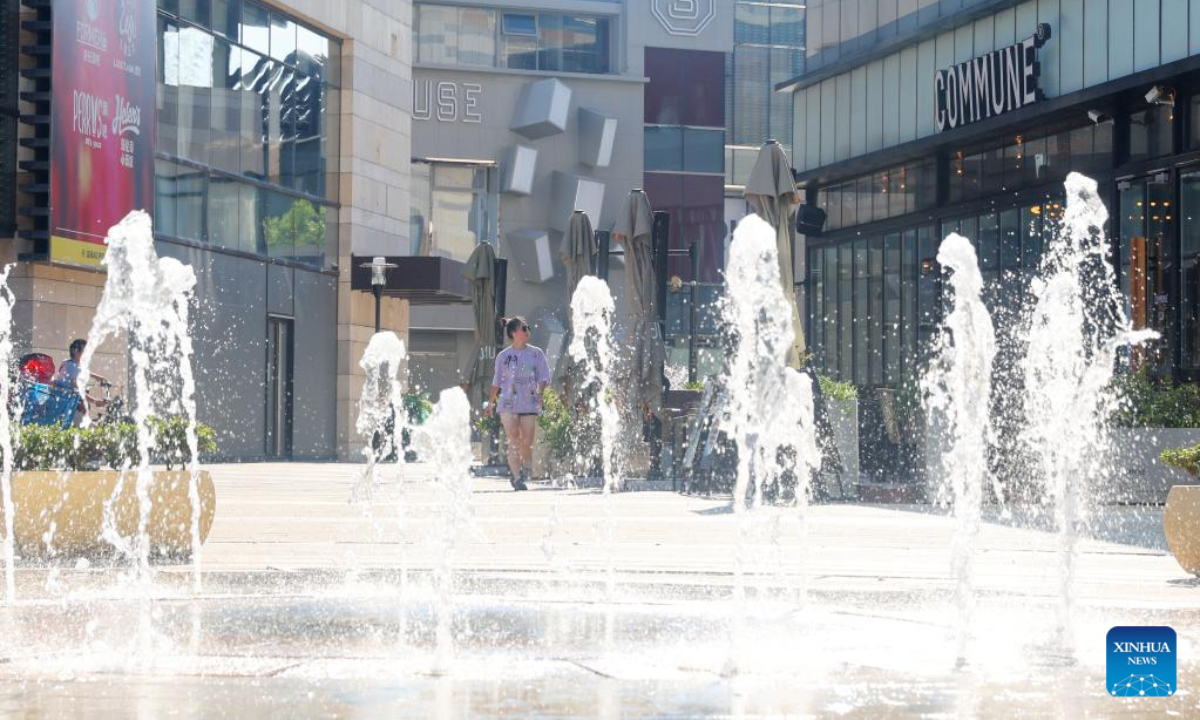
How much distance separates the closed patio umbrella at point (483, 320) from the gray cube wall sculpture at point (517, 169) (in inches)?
1074

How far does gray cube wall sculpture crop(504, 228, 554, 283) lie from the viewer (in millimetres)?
55469

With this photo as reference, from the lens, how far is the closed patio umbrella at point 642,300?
21953 mm

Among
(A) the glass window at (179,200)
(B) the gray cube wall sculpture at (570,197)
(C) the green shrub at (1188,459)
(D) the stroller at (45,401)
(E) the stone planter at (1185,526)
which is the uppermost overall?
(B) the gray cube wall sculpture at (570,197)

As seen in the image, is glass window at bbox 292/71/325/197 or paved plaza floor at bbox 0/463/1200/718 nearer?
paved plaza floor at bbox 0/463/1200/718

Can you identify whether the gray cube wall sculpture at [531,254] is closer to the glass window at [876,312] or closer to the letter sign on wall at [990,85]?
the glass window at [876,312]

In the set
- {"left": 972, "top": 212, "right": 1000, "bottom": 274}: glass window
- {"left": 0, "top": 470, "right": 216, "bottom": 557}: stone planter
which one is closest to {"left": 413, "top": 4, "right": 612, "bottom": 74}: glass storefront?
{"left": 972, "top": 212, "right": 1000, "bottom": 274}: glass window

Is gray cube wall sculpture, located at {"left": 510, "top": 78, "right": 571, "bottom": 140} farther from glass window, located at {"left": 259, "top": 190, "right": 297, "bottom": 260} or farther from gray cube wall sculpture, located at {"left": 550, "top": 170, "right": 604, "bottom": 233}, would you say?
glass window, located at {"left": 259, "top": 190, "right": 297, "bottom": 260}

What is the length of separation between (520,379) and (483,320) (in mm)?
8012

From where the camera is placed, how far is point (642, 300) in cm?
2216

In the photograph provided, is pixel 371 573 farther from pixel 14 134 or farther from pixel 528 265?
pixel 528 265

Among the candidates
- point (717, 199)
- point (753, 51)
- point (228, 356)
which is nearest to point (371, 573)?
point (228, 356)

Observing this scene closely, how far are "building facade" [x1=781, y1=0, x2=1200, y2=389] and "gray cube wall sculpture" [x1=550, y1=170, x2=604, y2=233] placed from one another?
17.5 metres

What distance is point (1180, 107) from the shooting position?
25359 mm

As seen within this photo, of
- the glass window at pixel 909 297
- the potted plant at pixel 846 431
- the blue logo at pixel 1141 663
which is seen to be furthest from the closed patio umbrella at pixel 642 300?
the blue logo at pixel 1141 663
